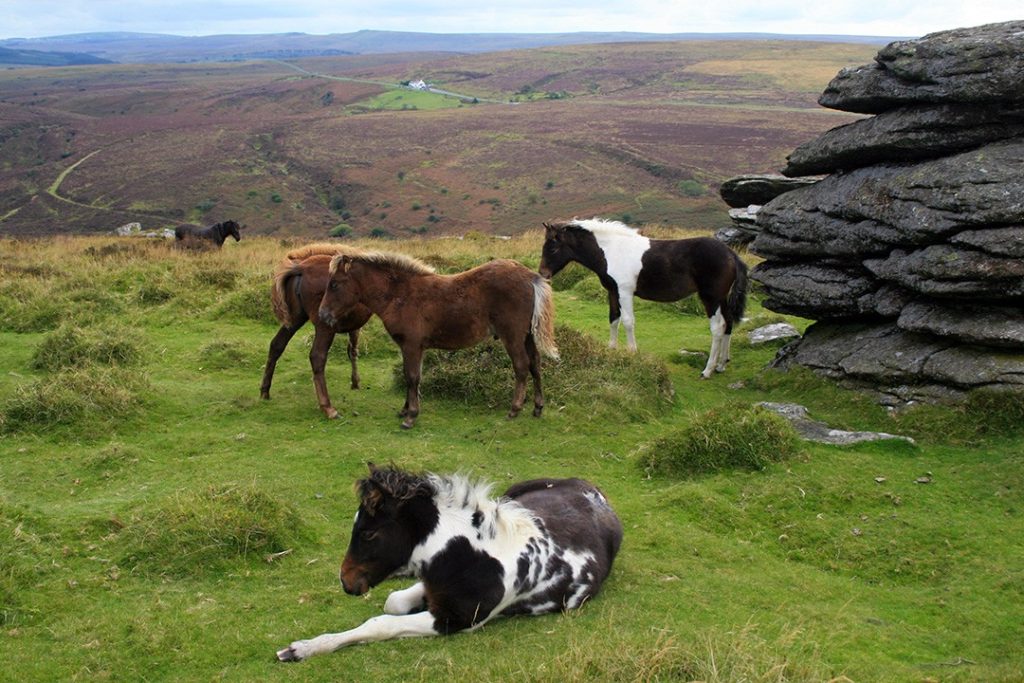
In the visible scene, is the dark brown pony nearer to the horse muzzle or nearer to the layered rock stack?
the horse muzzle

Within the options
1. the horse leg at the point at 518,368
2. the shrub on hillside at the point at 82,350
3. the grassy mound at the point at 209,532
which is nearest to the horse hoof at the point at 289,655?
the grassy mound at the point at 209,532

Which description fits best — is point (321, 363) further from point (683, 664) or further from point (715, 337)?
point (683, 664)

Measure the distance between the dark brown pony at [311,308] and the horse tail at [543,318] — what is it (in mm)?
2325

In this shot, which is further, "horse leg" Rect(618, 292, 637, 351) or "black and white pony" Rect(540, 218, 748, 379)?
"horse leg" Rect(618, 292, 637, 351)

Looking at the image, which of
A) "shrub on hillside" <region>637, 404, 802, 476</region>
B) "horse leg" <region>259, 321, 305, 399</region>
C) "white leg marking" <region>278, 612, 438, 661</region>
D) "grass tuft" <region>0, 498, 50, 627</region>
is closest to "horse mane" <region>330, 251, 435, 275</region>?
"horse leg" <region>259, 321, 305, 399</region>

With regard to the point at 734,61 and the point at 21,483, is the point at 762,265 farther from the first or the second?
the point at 734,61

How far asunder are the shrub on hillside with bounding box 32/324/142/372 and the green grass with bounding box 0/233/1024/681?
0.87 feet

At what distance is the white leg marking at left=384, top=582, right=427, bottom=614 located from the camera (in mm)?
6641

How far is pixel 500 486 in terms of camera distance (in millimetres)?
9781

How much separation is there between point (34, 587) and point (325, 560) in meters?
2.25

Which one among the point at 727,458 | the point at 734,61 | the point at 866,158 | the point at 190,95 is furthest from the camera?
the point at 734,61

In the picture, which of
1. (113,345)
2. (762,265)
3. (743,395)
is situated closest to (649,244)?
(762,265)

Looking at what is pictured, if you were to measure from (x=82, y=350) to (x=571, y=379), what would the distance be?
24.7 ft

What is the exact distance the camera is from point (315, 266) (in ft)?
41.3
